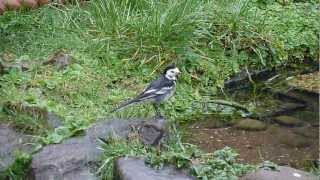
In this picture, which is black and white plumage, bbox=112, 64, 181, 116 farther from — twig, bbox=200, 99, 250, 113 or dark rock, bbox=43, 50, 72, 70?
dark rock, bbox=43, 50, 72, 70

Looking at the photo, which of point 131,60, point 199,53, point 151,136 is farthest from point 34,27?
point 151,136

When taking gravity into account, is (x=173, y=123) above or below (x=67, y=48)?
below

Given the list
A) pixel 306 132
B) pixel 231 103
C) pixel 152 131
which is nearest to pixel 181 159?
pixel 152 131

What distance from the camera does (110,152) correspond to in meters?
4.53

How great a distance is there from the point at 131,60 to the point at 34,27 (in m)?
1.14

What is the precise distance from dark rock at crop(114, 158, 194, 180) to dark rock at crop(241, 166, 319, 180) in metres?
0.36

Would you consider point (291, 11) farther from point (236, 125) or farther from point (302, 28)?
point (236, 125)

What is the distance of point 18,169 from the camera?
178 inches

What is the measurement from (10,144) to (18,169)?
0.26 meters

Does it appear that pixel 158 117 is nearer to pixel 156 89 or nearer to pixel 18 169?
pixel 156 89

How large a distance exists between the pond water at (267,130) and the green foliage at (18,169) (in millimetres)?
1207

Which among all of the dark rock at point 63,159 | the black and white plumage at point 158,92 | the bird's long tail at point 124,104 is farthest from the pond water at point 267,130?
the dark rock at point 63,159

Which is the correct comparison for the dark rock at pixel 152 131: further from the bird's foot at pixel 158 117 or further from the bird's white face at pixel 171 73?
the bird's white face at pixel 171 73

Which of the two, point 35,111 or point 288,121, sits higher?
point 35,111
